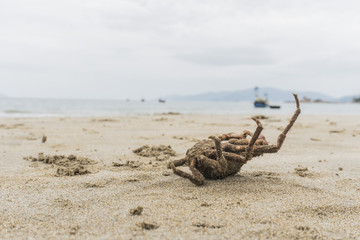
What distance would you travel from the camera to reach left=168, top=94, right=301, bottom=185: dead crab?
113 inches

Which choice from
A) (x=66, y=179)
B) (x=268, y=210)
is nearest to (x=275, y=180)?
(x=268, y=210)

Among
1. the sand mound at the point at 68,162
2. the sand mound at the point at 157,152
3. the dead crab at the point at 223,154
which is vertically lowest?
the sand mound at the point at 68,162

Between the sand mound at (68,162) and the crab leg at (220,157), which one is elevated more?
the crab leg at (220,157)

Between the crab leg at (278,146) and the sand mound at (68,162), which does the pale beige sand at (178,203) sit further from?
the crab leg at (278,146)

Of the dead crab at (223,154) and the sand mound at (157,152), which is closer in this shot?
the dead crab at (223,154)

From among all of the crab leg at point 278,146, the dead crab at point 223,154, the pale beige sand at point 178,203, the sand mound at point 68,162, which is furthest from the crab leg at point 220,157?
the sand mound at point 68,162

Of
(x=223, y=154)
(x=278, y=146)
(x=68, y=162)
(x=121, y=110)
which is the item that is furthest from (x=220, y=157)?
(x=121, y=110)

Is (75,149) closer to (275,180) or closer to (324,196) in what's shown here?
(275,180)

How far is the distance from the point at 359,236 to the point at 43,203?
8.41ft

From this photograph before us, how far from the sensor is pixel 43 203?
2.62 meters

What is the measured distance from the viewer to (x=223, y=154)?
2965 millimetres

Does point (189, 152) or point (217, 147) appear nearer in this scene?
point (217, 147)

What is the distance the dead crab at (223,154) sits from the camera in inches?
113

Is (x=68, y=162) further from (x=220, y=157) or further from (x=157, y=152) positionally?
(x=220, y=157)
